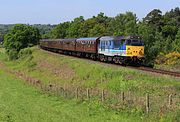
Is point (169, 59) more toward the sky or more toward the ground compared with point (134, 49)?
more toward the ground

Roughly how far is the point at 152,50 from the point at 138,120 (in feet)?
101

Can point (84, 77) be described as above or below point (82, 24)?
below

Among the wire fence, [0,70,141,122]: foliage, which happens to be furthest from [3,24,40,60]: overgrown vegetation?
the wire fence

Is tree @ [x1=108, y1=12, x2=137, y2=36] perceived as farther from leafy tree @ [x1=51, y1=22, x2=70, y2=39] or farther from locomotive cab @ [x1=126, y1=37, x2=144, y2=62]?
leafy tree @ [x1=51, y1=22, x2=70, y2=39]

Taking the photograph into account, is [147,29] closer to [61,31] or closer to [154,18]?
[154,18]

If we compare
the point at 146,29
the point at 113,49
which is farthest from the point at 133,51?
the point at 146,29

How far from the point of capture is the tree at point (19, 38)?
123 metres

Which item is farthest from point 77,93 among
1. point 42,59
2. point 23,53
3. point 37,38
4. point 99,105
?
point 37,38

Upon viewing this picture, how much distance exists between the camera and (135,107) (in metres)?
26.2

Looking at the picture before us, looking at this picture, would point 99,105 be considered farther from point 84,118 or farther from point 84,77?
point 84,77

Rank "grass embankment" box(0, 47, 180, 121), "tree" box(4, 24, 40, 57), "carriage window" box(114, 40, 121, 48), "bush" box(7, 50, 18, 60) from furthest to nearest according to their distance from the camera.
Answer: "tree" box(4, 24, 40, 57)
"bush" box(7, 50, 18, 60)
"carriage window" box(114, 40, 121, 48)
"grass embankment" box(0, 47, 180, 121)

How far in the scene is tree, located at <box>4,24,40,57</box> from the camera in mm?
123012

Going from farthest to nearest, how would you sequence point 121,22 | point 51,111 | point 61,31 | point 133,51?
point 61,31 → point 121,22 → point 133,51 → point 51,111

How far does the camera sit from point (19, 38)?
126875 millimetres
